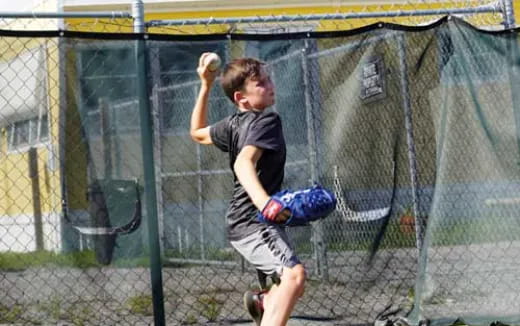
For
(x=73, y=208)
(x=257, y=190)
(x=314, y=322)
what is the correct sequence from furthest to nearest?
(x=314, y=322) → (x=73, y=208) → (x=257, y=190)

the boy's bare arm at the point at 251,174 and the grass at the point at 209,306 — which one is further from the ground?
the boy's bare arm at the point at 251,174

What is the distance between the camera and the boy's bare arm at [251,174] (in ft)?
13.2

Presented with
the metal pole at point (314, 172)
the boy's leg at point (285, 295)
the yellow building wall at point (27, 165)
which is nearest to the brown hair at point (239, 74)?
the boy's leg at point (285, 295)

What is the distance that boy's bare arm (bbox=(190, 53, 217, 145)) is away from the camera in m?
Answer: 4.72

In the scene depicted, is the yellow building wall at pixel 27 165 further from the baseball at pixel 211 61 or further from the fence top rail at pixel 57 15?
the baseball at pixel 211 61

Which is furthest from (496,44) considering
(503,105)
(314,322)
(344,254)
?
(314,322)

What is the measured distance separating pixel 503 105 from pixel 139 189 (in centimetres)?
266

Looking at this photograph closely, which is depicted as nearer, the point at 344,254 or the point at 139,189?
the point at 139,189

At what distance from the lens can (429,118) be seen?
5.96 m

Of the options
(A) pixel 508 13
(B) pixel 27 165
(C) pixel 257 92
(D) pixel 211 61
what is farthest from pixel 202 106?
(A) pixel 508 13

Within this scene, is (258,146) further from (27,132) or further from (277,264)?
(27,132)

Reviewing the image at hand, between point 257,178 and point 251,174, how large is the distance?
65 mm

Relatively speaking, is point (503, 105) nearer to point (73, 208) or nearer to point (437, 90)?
point (437, 90)

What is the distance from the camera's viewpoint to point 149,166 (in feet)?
17.5
